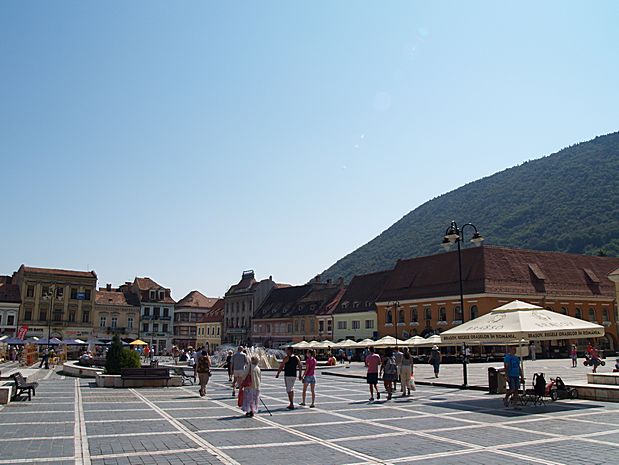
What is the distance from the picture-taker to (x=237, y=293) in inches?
3578

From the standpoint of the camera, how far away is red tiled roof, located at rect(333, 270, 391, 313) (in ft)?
228

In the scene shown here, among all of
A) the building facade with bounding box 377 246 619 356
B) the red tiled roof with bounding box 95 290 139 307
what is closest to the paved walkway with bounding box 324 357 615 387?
the building facade with bounding box 377 246 619 356

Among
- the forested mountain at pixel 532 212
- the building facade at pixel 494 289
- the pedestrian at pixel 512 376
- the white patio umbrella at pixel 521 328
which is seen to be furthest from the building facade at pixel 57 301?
the forested mountain at pixel 532 212

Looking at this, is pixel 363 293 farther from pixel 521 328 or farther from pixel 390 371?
pixel 521 328

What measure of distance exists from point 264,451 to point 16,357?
1932 inches

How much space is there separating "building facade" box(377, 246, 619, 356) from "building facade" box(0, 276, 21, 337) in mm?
42631

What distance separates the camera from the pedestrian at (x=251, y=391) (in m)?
14.4

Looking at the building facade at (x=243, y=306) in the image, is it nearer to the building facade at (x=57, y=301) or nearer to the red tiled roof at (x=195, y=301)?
the red tiled roof at (x=195, y=301)

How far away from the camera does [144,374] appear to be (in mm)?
22844

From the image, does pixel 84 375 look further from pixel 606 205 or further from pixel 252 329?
pixel 606 205

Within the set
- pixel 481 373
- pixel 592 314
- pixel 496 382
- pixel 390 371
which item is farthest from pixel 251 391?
pixel 592 314

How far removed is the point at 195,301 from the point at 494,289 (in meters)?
59.0

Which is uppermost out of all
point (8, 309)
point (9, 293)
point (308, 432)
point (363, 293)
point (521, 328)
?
point (363, 293)

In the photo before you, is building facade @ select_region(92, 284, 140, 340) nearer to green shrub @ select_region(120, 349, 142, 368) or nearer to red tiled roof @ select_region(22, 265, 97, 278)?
red tiled roof @ select_region(22, 265, 97, 278)
